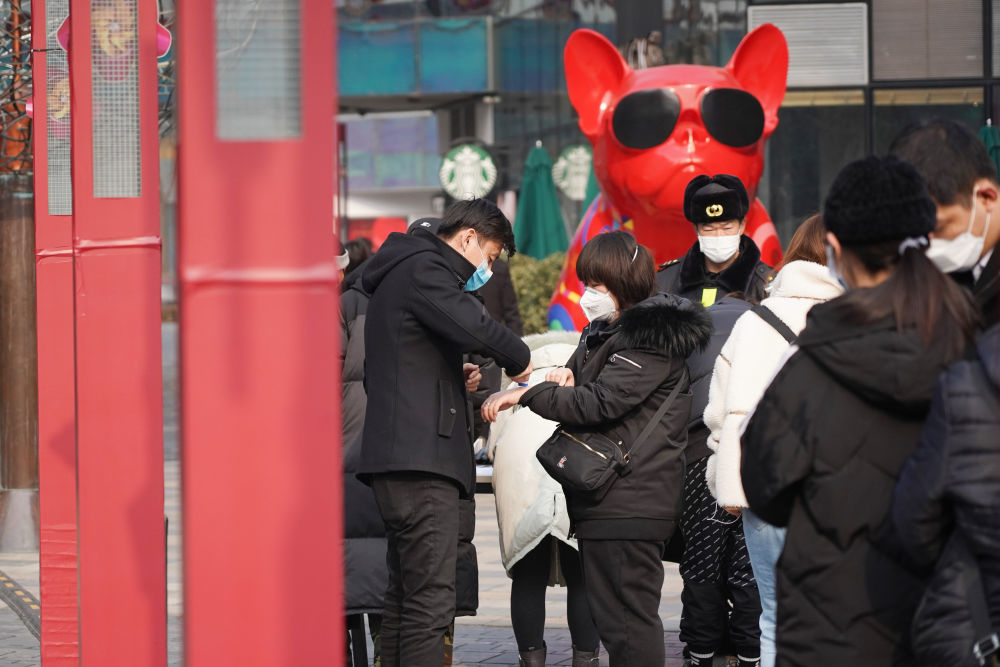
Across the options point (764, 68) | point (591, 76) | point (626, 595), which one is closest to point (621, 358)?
point (626, 595)

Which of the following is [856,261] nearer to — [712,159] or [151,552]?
[151,552]

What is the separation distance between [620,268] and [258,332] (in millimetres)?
2635

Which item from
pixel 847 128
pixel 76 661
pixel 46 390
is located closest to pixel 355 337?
pixel 46 390

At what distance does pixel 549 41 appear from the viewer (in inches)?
1019

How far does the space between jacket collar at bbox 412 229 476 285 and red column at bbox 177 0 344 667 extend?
2527mm

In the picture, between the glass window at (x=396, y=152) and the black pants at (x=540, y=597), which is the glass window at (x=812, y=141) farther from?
the glass window at (x=396, y=152)

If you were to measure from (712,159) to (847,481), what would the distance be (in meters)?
6.69

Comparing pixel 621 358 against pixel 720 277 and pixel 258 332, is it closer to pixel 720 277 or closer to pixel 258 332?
pixel 720 277

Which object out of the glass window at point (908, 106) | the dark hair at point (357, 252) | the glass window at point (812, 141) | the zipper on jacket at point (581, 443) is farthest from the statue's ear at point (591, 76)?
the glass window at point (908, 106)

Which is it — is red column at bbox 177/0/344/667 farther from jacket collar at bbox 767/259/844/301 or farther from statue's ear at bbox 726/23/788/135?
statue's ear at bbox 726/23/788/135

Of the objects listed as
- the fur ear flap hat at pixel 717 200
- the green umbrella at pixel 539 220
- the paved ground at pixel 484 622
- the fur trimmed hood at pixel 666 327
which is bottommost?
the paved ground at pixel 484 622

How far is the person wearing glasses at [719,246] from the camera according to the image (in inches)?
256

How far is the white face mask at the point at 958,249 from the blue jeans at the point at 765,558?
4.48 ft

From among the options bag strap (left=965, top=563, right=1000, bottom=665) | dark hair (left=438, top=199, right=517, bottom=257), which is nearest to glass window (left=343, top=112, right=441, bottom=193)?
dark hair (left=438, top=199, right=517, bottom=257)
